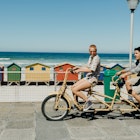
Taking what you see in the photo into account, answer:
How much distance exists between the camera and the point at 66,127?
20.0ft

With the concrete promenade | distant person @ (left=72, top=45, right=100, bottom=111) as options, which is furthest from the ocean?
distant person @ (left=72, top=45, right=100, bottom=111)

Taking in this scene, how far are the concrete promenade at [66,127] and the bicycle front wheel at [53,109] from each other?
0.14m

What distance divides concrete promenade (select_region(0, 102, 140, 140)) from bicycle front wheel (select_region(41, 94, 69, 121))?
0.46 ft

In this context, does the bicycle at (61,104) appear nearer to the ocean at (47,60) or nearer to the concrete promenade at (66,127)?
the concrete promenade at (66,127)

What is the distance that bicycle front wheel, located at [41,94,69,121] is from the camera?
6.53 metres

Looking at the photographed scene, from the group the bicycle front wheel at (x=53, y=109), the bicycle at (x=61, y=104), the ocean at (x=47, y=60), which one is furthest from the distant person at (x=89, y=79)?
the ocean at (x=47, y=60)

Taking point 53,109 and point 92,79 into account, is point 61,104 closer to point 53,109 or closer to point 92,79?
point 53,109

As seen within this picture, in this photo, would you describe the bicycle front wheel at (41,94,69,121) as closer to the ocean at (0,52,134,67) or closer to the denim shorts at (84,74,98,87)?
the denim shorts at (84,74,98,87)

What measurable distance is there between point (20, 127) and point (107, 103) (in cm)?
201

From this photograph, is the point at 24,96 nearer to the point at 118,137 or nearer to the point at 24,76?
the point at 118,137

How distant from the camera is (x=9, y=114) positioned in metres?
7.22

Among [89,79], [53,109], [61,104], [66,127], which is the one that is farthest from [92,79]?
[66,127]

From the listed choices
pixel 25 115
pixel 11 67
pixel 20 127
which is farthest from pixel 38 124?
pixel 11 67

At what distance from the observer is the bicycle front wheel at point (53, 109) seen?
21.4 ft
